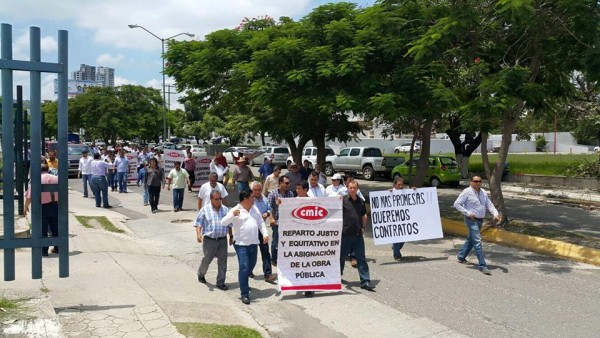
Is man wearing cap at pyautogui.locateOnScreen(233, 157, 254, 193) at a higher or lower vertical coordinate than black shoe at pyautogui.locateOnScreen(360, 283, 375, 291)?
higher

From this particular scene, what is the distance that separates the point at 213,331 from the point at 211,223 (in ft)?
7.30

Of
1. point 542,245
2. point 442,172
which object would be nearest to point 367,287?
point 542,245

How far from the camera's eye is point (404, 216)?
34.4 ft

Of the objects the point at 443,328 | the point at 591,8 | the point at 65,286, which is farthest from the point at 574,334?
the point at 591,8

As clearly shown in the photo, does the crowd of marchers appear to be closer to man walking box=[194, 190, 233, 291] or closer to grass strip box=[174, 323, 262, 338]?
man walking box=[194, 190, 233, 291]

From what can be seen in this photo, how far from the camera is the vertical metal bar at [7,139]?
5863 mm

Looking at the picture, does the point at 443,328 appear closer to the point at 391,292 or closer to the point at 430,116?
the point at 391,292

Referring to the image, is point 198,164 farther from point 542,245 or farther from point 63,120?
point 63,120

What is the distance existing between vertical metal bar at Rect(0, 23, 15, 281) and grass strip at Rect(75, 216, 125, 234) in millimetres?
6636

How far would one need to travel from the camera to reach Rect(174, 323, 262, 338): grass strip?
5.99 metres

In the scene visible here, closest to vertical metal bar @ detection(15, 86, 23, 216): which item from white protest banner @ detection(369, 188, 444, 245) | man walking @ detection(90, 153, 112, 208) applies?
white protest banner @ detection(369, 188, 444, 245)

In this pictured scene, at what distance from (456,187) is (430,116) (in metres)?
14.2

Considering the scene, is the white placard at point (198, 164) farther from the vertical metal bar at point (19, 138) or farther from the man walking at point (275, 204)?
the man walking at point (275, 204)

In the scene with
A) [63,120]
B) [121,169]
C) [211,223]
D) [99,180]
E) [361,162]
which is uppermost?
[63,120]
